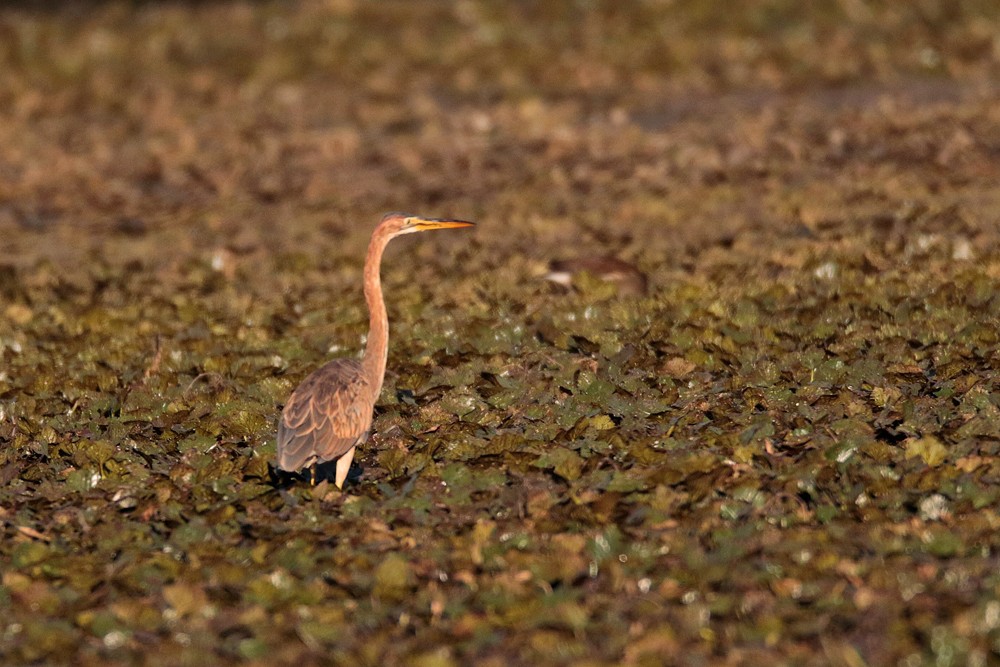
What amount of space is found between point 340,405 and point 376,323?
84 centimetres

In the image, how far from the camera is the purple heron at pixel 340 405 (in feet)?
28.1

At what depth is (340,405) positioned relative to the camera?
878 cm

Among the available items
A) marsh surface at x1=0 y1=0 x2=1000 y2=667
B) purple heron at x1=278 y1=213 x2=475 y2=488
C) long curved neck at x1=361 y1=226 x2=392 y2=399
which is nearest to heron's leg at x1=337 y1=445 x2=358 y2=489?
purple heron at x1=278 y1=213 x2=475 y2=488

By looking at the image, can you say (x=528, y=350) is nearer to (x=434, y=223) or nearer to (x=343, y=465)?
(x=434, y=223)

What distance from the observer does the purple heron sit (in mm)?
8578

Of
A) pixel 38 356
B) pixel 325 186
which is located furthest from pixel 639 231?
pixel 38 356

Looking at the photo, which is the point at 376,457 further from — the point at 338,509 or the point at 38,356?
the point at 38,356

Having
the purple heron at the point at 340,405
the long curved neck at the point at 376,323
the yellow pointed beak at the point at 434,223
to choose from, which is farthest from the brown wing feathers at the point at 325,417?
the yellow pointed beak at the point at 434,223

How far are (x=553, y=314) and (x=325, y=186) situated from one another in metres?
6.66

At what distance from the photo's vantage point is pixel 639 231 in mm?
15109

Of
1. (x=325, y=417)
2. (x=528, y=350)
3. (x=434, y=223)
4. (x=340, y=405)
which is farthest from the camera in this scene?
(x=528, y=350)

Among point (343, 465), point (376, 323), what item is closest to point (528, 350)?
point (376, 323)

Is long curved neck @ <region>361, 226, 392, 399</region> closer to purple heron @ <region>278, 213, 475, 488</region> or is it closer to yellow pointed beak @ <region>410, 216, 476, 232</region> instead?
purple heron @ <region>278, 213, 475, 488</region>

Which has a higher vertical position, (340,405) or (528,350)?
(340,405)
